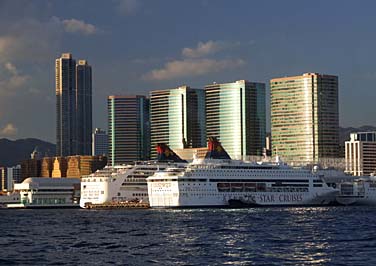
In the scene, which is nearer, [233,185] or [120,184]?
[233,185]

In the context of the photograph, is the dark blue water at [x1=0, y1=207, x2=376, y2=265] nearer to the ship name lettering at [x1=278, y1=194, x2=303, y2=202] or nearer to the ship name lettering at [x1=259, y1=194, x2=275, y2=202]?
the ship name lettering at [x1=259, y1=194, x2=275, y2=202]

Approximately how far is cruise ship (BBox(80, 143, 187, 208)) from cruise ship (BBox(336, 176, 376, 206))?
3218 cm

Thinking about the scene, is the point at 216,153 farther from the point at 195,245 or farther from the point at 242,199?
the point at 195,245

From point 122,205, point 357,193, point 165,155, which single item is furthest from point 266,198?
point 165,155

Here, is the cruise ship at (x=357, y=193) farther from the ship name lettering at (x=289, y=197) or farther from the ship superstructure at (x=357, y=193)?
the ship name lettering at (x=289, y=197)

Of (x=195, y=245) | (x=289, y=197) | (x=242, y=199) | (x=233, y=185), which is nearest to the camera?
(x=195, y=245)

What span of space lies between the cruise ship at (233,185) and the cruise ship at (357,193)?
23.5ft

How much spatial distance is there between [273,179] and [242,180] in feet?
23.3

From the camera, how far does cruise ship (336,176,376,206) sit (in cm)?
18488

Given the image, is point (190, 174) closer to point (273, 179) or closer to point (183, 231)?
point (273, 179)

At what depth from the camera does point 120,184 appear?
599ft

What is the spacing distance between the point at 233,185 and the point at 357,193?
37.2m

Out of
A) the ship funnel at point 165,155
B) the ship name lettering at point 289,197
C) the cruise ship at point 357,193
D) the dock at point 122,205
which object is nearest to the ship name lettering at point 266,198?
the ship name lettering at point 289,197

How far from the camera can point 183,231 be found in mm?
81250
